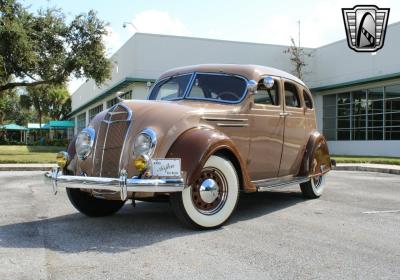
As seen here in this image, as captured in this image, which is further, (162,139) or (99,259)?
(162,139)

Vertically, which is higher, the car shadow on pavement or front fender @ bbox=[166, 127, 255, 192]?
front fender @ bbox=[166, 127, 255, 192]

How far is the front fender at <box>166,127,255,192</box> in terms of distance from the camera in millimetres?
5176

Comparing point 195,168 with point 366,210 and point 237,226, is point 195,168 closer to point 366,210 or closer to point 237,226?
point 237,226

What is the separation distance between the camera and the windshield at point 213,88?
21.3 feet

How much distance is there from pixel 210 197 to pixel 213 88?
1761 mm

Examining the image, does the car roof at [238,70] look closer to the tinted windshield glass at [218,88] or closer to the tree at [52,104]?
the tinted windshield glass at [218,88]

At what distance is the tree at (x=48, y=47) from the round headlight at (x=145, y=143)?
18.9 m

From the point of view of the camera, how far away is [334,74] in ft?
96.4

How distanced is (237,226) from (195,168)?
3.38 feet

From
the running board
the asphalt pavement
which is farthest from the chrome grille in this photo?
the running board

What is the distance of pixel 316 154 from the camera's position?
7.89 metres

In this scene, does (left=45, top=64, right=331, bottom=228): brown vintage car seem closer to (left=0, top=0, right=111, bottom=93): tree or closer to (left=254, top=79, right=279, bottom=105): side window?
(left=254, top=79, right=279, bottom=105): side window

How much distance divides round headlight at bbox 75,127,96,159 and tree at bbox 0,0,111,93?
59.3 feet

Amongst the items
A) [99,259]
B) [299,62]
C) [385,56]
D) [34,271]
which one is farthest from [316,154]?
[299,62]
